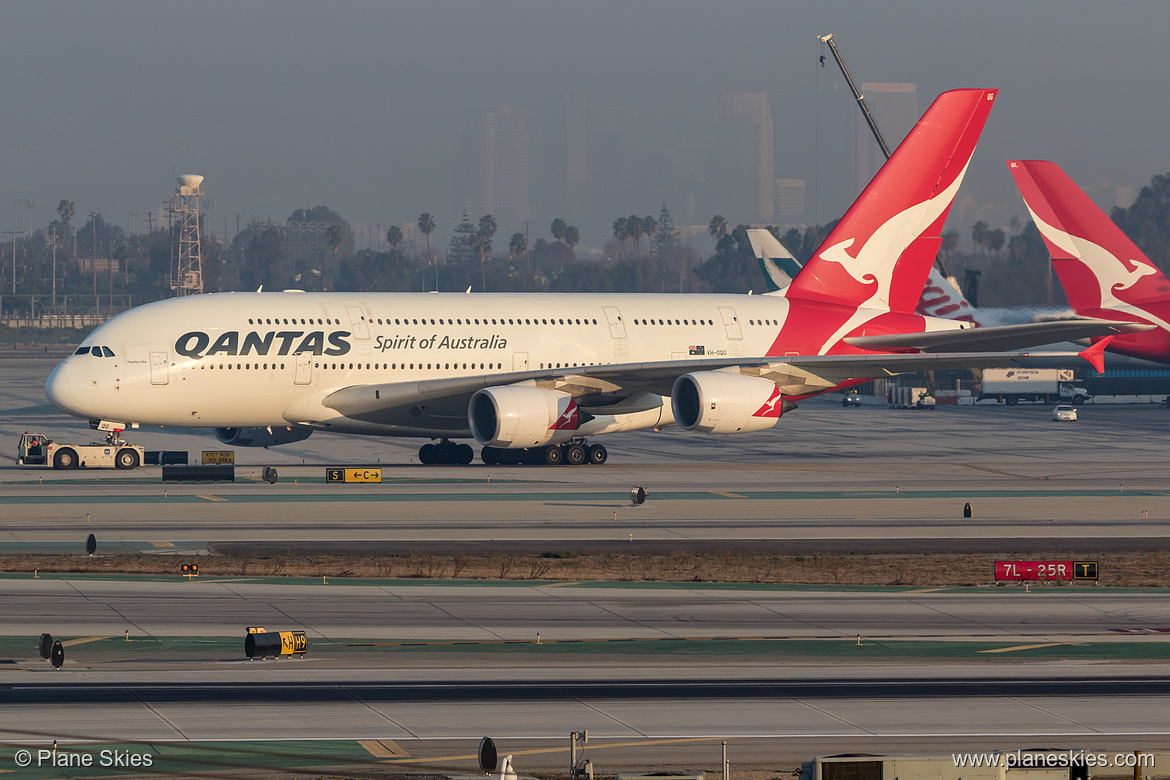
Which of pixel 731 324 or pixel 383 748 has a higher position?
pixel 731 324

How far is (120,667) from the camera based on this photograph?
22.0 m

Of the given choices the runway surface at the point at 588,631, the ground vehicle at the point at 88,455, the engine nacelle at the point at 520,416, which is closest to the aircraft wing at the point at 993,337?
the runway surface at the point at 588,631

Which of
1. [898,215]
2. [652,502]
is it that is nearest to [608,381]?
[652,502]

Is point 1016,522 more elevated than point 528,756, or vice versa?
point 1016,522

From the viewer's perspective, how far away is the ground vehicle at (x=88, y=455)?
52.1 m

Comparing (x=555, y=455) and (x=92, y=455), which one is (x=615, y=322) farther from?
(x=92, y=455)

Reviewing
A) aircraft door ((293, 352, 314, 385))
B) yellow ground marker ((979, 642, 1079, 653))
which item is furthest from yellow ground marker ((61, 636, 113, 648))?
aircraft door ((293, 352, 314, 385))

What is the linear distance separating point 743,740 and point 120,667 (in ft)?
31.7

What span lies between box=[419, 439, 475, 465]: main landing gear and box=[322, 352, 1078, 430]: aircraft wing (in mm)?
2405

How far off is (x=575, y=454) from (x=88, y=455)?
17146mm

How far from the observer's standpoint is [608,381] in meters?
51.4

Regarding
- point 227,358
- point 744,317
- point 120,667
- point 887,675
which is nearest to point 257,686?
point 120,667

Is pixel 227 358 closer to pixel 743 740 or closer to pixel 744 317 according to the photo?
pixel 744 317

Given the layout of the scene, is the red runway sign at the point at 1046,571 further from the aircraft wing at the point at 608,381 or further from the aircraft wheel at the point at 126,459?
the aircraft wheel at the point at 126,459
